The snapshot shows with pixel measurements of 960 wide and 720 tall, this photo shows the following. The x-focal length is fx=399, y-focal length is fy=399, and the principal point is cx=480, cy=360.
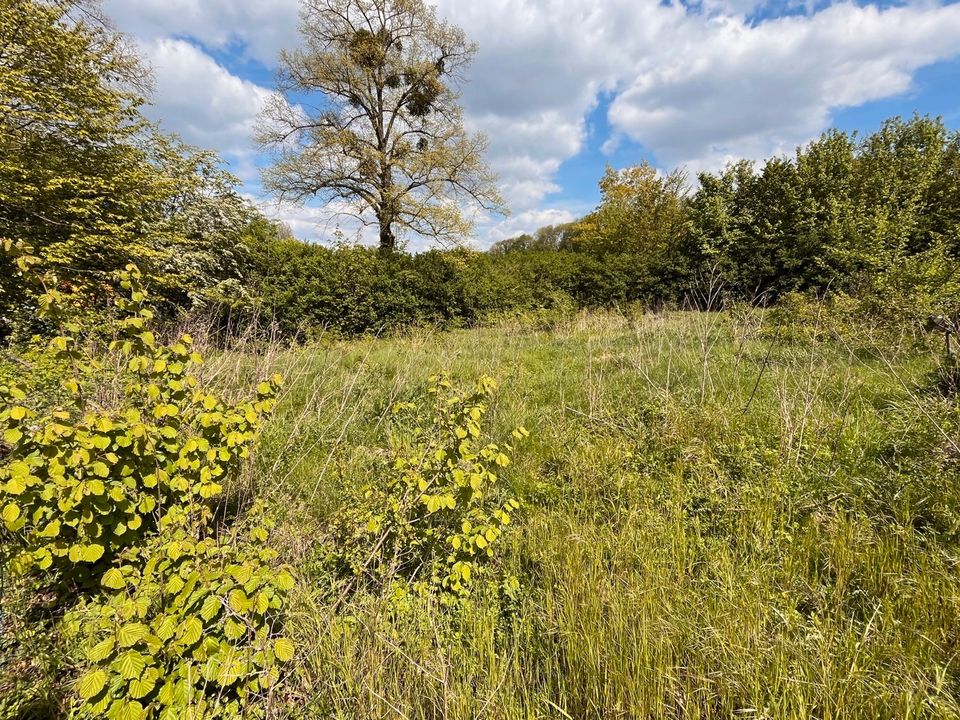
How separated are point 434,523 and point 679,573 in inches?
54.7

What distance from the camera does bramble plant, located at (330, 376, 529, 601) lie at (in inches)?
83.6

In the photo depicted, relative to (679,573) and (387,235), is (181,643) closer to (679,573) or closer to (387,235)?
(679,573)

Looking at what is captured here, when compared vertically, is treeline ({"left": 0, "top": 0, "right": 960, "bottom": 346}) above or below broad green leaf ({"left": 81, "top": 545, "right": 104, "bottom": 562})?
above

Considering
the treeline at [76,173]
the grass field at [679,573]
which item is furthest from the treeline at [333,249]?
the grass field at [679,573]

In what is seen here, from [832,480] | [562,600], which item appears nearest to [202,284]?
[562,600]

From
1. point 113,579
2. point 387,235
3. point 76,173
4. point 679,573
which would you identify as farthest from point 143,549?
point 387,235

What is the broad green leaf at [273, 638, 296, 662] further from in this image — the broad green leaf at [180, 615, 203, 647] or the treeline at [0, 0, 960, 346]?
the treeline at [0, 0, 960, 346]

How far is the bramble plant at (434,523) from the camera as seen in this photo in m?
2.12

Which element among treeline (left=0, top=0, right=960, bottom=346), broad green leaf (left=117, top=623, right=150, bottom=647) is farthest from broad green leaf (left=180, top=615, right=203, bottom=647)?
treeline (left=0, top=0, right=960, bottom=346)

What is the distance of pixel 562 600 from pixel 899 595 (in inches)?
61.6

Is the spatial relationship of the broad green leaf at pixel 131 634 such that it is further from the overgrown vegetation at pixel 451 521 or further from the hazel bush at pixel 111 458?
the hazel bush at pixel 111 458

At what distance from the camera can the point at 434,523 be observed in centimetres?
252

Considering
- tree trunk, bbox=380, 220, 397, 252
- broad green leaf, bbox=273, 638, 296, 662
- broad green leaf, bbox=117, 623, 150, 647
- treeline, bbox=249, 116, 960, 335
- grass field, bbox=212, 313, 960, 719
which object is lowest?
grass field, bbox=212, 313, 960, 719

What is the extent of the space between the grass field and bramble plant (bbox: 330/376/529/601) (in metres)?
0.16
